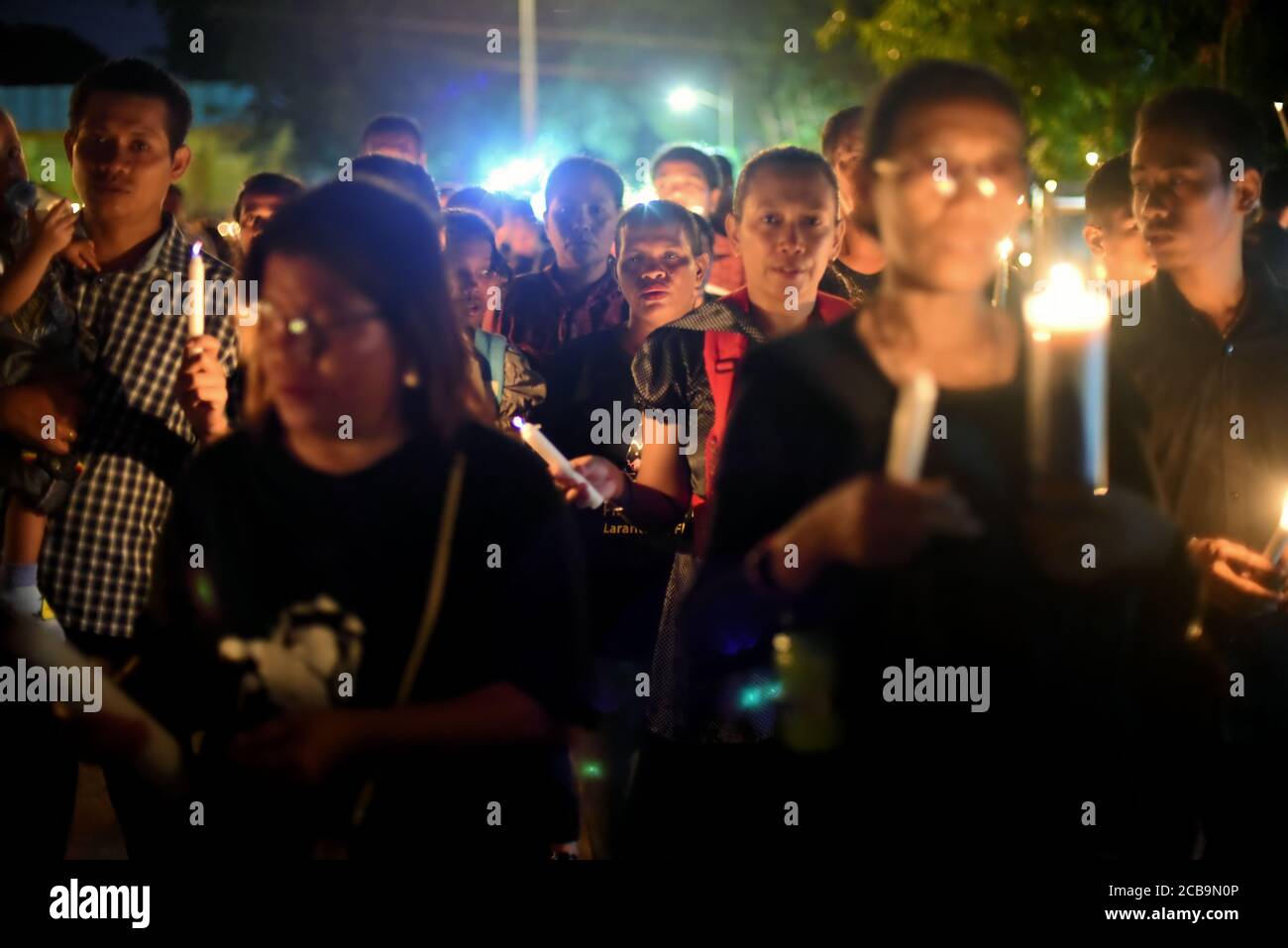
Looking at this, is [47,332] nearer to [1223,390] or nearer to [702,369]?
[702,369]

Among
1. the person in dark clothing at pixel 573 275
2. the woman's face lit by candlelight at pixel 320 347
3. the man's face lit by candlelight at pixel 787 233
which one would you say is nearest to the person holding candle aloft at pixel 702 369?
the man's face lit by candlelight at pixel 787 233

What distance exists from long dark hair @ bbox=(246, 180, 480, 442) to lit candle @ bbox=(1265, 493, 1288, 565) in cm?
194

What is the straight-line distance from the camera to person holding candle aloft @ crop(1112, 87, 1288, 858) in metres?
3.54

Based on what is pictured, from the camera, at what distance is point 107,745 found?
8.15 feet

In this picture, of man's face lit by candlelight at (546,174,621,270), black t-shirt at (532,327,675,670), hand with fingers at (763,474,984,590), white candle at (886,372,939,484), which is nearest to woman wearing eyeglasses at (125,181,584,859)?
hand with fingers at (763,474,984,590)

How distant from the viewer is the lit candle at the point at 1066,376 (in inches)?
85.1

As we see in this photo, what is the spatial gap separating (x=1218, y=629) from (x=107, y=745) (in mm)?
2694

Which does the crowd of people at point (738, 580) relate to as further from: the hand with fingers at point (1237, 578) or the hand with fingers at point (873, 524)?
the hand with fingers at point (1237, 578)

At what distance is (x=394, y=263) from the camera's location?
2.51 meters

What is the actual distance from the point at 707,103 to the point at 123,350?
156ft

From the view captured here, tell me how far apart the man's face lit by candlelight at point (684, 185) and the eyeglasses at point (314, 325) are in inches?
205

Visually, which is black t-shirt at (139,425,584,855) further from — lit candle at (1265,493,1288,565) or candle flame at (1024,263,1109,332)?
lit candle at (1265,493,1288,565)
